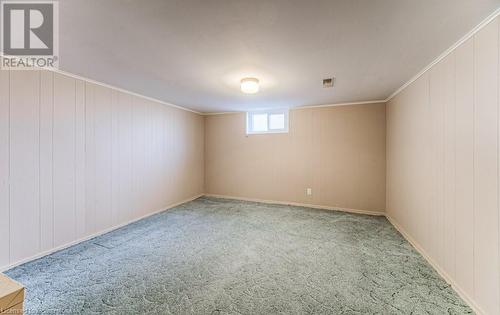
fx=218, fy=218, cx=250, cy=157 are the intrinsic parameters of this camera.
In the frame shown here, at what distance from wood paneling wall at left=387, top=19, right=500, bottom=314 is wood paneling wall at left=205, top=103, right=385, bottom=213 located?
1.27 metres

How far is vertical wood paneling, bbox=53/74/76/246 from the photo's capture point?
8.83 ft

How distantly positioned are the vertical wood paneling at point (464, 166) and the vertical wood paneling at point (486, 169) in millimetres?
53

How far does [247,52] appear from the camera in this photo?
2.16m

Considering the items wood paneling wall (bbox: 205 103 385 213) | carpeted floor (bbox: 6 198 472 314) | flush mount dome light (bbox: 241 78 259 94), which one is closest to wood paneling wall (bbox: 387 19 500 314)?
carpeted floor (bbox: 6 198 472 314)

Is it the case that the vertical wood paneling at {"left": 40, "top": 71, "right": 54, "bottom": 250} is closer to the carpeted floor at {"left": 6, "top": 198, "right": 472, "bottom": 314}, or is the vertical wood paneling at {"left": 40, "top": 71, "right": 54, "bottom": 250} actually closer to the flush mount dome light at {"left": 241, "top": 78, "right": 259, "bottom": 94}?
the carpeted floor at {"left": 6, "top": 198, "right": 472, "bottom": 314}

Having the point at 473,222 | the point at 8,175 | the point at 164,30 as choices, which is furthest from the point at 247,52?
the point at 8,175

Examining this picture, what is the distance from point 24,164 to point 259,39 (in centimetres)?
283

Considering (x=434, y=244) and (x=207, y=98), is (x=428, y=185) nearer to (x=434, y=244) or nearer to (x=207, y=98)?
(x=434, y=244)

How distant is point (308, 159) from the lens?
15.7 feet

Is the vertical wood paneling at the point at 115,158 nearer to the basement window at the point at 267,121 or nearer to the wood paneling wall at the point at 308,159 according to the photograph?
the wood paneling wall at the point at 308,159

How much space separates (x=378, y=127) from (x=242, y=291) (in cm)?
385

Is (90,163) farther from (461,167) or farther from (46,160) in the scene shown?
(461,167)

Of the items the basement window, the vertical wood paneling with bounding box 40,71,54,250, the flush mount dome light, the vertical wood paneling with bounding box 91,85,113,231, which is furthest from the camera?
the basement window

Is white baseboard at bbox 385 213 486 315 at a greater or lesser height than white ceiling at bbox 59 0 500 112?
lesser
